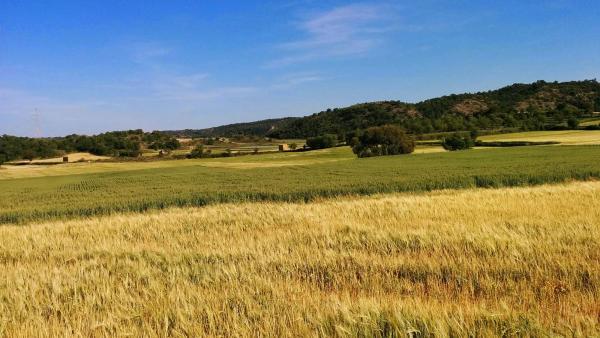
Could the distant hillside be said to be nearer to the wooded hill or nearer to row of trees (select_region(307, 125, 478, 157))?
the wooded hill

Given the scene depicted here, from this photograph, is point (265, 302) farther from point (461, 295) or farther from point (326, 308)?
point (461, 295)

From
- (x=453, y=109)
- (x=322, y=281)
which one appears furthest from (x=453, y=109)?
(x=322, y=281)

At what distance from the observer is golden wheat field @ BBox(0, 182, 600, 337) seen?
12.8ft

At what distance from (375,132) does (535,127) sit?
110 feet

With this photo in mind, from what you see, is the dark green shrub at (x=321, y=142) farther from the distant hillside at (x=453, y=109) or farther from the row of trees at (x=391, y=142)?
the distant hillside at (x=453, y=109)

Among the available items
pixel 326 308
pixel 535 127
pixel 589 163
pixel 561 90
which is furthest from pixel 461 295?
pixel 561 90

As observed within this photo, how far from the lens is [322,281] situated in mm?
5770

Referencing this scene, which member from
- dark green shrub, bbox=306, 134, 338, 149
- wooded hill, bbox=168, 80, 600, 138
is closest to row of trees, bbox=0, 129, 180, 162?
dark green shrub, bbox=306, 134, 338, 149

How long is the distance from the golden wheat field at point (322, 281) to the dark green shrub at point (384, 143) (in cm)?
6568

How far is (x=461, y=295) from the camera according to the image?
4906 millimetres

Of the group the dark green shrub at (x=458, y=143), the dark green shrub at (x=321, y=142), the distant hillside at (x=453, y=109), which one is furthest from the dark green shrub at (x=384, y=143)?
the distant hillside at (x=453, y=109)

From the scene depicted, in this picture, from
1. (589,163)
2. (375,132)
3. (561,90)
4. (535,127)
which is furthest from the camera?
(561,90)

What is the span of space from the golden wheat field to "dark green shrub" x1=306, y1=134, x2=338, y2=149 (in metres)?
92.3

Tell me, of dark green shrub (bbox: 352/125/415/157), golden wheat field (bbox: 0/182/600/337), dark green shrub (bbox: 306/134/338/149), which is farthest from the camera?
dark green shrub (bbox: 306/134/338/149)
